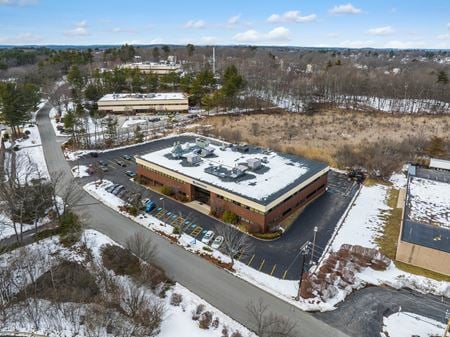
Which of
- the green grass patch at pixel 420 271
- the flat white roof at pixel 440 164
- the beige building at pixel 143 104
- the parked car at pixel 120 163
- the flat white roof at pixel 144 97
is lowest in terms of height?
the green grass patch at pixel 420 271

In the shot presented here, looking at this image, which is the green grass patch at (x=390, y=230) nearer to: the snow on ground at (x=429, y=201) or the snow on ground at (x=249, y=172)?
the snow on ground at (x=429, y=201)

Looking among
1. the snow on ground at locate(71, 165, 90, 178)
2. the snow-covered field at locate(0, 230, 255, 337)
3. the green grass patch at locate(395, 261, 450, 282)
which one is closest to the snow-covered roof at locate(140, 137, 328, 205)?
the snow on ground at locate(71, 165, 90, 178)

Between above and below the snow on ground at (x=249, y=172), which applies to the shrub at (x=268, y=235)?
below

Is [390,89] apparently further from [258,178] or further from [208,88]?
[258,178]

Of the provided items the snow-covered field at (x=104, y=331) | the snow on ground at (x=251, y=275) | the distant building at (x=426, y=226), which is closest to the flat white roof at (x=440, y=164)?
the distant building at (x=426, y=226)

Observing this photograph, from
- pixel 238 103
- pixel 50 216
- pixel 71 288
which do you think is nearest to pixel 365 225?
pixel 71 288

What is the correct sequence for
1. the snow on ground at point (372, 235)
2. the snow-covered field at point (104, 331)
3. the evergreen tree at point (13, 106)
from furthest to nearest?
the evergreen tree at point (13, 106) → the snow on ground at point (372, 235) → the snow-covered field at point (104, 331)

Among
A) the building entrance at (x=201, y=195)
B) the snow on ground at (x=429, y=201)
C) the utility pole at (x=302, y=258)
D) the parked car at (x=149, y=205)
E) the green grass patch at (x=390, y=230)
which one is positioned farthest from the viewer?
the building entrance at (x=201, y=195)

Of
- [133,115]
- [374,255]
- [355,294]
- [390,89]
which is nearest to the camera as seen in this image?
[355,294]
